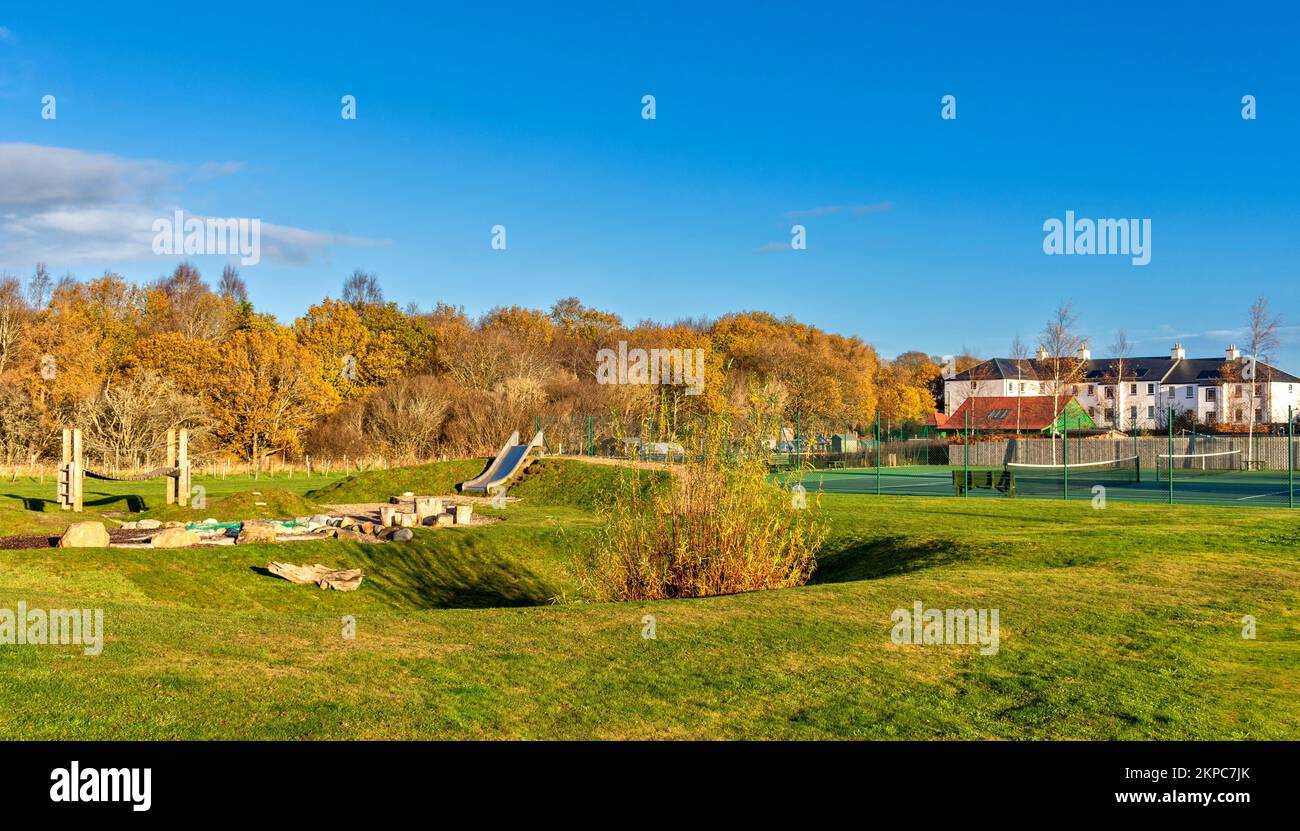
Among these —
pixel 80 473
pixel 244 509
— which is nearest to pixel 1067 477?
pixel 244 509

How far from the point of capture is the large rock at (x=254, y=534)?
1756 centimetres

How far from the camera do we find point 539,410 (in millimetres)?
42906

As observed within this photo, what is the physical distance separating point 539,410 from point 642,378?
1606cm

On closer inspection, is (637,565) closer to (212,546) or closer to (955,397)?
(212,546)

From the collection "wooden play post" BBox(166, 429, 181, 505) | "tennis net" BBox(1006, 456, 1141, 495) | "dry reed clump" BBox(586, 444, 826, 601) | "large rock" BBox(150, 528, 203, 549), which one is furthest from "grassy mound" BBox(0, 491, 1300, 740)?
"tennis net" BBox(1006, 456, 1141, 495)

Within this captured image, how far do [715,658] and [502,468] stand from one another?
23.4 meters

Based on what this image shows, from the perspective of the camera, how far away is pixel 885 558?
15.5m

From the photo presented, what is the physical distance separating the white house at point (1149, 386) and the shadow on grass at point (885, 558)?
7436 centimetres

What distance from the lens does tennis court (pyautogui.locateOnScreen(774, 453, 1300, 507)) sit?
2834 centimetres

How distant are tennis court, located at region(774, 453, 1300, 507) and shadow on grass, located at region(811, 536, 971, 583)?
427cm

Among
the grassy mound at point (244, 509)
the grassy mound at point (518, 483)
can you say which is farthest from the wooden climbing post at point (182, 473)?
the grassy mound at point (518, 483)

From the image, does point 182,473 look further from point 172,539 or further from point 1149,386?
point 1149,386

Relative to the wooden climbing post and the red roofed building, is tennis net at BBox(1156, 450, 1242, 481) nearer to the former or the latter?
the red roofed building
